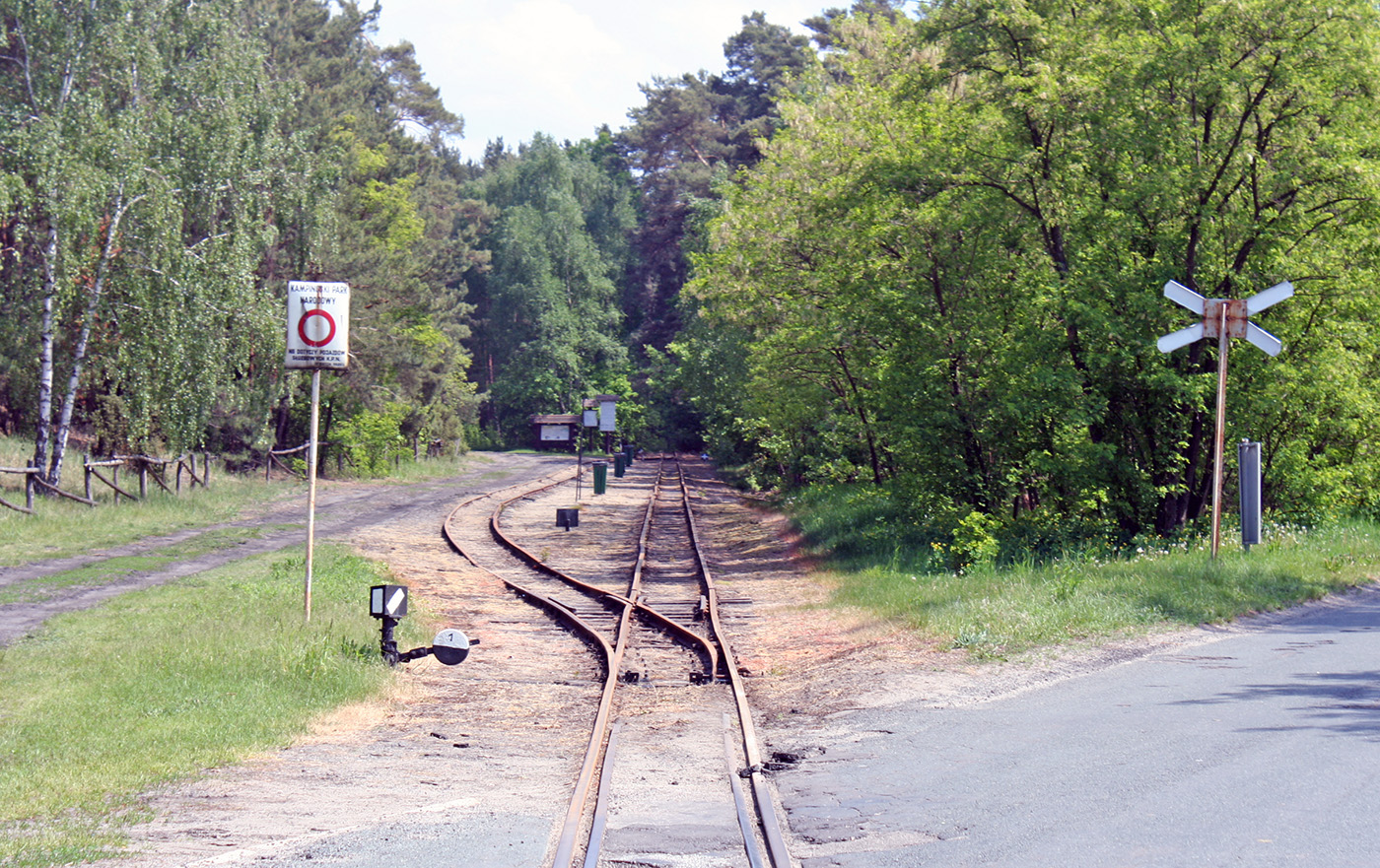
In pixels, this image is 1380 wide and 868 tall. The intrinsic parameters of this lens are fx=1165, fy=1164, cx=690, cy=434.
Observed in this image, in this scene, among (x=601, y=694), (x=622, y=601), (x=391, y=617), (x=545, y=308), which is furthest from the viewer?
(x=545, y=308)

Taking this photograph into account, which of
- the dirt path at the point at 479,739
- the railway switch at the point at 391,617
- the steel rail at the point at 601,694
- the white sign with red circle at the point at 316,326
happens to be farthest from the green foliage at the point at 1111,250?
the white sign with red circle at the point at 316,326

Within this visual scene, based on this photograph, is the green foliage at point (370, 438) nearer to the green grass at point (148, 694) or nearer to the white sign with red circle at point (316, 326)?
the green grass at point (148, 694)

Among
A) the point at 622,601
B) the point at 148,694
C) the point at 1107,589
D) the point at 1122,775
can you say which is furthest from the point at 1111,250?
the point at 148,694

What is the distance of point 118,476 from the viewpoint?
1147 inches

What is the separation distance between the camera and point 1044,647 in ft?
38.5

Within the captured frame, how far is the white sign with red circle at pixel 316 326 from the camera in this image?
11844mm

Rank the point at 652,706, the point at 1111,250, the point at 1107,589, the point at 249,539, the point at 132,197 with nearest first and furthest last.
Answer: the point at 652,706 < the point at 1107,589 < the point at 1111,250 < the point at 249,539 < the point at 132,197

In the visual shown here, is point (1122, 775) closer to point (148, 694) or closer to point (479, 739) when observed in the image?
point (479, 739)

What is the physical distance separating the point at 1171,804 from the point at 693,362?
48070 mm

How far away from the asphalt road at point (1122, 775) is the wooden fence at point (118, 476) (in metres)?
21.4

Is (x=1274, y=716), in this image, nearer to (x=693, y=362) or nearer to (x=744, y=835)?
(x=744, y=835)

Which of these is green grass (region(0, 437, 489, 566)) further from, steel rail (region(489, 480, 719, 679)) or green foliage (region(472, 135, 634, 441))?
green foliage (region(472, 135, 634, 441))

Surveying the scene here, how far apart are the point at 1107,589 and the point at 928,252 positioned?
25.2ft

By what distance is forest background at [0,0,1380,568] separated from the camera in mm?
17250
